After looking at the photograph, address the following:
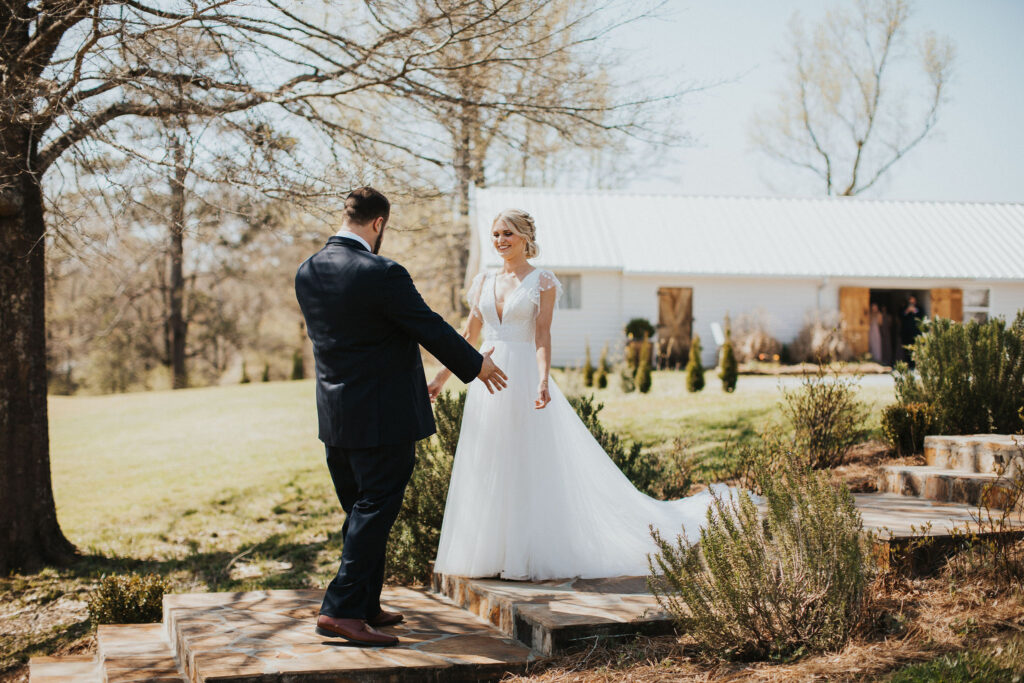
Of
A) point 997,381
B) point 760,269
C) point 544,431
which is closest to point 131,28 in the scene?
point 544,431

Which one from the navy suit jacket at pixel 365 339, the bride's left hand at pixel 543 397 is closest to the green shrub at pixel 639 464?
the bride's left hand at pixel 543 397

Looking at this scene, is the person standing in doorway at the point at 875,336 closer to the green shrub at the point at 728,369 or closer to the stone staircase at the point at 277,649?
the green shrub at the point at 728,369

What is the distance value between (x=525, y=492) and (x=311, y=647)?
1.46m

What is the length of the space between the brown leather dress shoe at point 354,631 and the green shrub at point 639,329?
19.5m

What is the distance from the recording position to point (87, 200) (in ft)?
19.4

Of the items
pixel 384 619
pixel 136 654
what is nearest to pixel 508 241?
pixel 384 619

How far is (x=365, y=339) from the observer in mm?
3920

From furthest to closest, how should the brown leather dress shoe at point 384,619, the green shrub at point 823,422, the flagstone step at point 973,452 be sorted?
the green shrub at point 823,422 < the flagstone step at point 973,452 < the brown leather dress shoe at point 384,619

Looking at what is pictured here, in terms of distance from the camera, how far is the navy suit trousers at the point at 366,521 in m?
3.94

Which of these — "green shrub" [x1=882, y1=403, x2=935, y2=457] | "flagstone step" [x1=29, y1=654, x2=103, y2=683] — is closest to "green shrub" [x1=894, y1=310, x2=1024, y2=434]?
"green shrub" [x1=882, y1=403, x2=935, y2=457]

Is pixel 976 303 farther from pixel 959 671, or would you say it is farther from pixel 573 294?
pixel 959 671

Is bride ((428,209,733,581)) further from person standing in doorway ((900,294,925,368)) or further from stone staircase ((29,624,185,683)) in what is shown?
person standing in doorway ((900,294,925,368))

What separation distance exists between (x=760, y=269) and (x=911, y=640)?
20681 mm

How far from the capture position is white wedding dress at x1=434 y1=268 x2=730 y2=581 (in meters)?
4.87
